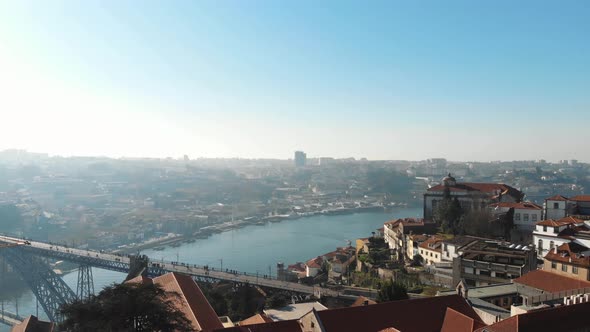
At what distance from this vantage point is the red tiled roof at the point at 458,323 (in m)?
6.37

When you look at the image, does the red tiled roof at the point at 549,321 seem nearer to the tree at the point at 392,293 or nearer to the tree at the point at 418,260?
the tree at the point at 392,293

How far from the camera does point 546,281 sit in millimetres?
8984

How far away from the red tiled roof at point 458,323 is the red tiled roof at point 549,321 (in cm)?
78

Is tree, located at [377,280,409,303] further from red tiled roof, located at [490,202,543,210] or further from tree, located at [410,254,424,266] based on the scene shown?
red tiled roof, located at [490,202,543,210]

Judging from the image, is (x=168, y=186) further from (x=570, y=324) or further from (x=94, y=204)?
(x=570, y=324)

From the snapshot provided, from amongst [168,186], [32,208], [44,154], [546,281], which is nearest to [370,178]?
[168,186]

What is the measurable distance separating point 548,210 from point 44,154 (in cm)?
12848

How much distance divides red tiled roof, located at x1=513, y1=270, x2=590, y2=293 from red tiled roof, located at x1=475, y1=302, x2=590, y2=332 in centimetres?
294

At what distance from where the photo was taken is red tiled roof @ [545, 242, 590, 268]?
941 centimetres

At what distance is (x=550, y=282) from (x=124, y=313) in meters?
7.48

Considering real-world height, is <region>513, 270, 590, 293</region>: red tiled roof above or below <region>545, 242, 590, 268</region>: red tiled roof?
Answer: below

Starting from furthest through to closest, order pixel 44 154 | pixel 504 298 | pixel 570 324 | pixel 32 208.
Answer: pixel 44 154 → pixel 32 208 → pixel 504 298 → pixel 570 324

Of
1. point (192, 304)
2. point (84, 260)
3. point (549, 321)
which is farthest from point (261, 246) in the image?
point (549, 321)

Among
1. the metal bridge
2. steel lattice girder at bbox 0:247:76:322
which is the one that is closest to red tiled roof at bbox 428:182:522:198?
the metal bridge
